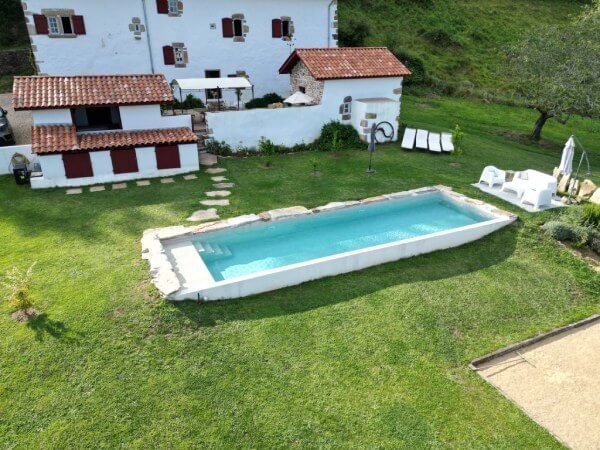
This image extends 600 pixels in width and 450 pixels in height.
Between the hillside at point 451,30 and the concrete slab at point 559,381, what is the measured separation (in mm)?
28051

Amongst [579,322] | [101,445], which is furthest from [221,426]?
[579,322]

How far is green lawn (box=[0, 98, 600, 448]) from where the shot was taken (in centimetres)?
646

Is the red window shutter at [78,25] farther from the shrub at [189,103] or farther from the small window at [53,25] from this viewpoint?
the shrub at [189,103]

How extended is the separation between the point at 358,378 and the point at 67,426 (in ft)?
14.8

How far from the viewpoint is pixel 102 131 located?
1603 cm

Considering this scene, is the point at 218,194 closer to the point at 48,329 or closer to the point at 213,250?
the point at 213,250

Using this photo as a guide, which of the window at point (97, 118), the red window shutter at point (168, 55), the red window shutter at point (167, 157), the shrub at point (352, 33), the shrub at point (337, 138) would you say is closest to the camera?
the red window shutter at point (167, 157)

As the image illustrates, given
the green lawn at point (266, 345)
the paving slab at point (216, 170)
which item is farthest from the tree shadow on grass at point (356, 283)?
the paving slab at point (216, 170)

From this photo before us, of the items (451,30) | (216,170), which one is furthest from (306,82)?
(451,30)

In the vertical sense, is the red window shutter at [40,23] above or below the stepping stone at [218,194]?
above

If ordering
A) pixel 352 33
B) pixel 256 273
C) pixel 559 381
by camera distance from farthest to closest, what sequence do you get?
pixel 352 33, pixel 256 273, pixel 559 381

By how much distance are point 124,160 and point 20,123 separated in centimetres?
899

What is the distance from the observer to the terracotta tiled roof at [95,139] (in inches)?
570

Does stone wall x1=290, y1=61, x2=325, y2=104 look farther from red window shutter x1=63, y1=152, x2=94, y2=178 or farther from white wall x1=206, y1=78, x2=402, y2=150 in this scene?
red window shutter x1=63, y1=152, x2=94, y2=178
